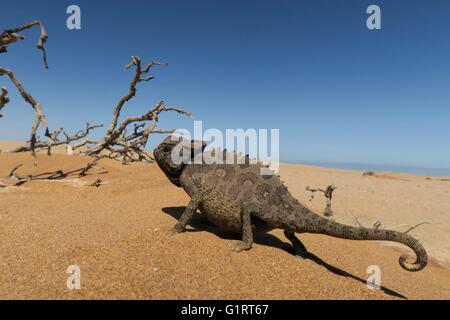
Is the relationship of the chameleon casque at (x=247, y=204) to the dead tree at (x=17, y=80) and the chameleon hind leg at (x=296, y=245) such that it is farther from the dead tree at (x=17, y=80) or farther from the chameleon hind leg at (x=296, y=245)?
the dead tree at (x=17, y=80)

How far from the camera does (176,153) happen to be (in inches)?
197

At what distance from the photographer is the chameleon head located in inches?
196

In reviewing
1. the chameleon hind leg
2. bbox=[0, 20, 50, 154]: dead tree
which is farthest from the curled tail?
bbox=[0, 20, 50, 154]: dead tree

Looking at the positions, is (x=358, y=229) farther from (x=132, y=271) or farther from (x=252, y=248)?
(x=132, y=271)

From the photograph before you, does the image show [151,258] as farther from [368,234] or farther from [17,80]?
[17,80]

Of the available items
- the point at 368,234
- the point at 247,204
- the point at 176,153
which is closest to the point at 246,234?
the point at 247,204

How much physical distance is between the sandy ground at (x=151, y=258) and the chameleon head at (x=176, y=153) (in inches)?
36.0

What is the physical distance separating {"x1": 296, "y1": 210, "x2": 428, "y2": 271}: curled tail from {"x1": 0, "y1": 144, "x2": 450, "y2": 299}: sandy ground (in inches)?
19.6

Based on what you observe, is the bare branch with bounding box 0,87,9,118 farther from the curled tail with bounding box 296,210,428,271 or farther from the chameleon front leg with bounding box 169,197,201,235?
the curled tail with bounding box 296,210,428,271

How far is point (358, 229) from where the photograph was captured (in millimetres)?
3514
